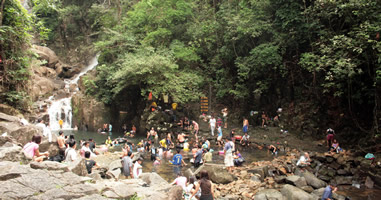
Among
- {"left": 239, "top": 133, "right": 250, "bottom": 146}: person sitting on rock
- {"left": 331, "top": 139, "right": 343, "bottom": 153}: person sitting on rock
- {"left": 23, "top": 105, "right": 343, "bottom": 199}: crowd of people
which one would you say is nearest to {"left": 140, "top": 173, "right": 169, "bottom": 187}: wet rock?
{"left": 23, "top": 105, "right": 343, "bottom": 199}: crowd of people

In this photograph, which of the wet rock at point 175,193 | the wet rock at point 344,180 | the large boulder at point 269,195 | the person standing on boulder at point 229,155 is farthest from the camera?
the person standing on boulder at point 229,155

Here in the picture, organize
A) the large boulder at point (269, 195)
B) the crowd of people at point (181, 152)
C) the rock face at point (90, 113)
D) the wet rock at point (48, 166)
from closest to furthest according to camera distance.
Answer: the wet rock at point (48, 166) → the crowd of people at point (181, 152) → the large boulder at point (269, 195) → the rock face at point (90, 113)

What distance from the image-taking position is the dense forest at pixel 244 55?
12938 millimetres

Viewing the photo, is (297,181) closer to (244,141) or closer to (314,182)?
(314,182)

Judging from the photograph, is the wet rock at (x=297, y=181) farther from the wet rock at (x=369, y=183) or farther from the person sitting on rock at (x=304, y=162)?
the wet rock at (x=369, y=183)

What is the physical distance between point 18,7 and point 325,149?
18873 millimetres

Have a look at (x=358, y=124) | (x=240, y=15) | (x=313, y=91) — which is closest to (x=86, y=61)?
(x=240, y=15)

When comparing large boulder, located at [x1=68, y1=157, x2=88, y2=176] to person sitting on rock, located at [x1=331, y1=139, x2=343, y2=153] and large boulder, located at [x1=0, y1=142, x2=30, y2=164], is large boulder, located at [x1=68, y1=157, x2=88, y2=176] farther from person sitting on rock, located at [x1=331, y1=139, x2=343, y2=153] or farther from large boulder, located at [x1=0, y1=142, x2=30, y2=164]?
person sitting on rock, located at [x1=331, y1=139, x2=343, y2=153]

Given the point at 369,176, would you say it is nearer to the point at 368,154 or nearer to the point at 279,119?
the point at 368,154

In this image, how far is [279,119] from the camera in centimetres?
1928

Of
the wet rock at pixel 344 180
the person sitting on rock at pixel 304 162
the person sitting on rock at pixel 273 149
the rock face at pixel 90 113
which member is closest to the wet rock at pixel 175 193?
the person sitting on rock at pixel 304 162

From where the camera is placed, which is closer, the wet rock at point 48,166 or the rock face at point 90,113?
the wet rock at point 48,166

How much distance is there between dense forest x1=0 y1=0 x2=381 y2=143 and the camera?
12.9 m

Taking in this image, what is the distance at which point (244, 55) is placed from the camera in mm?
22953
